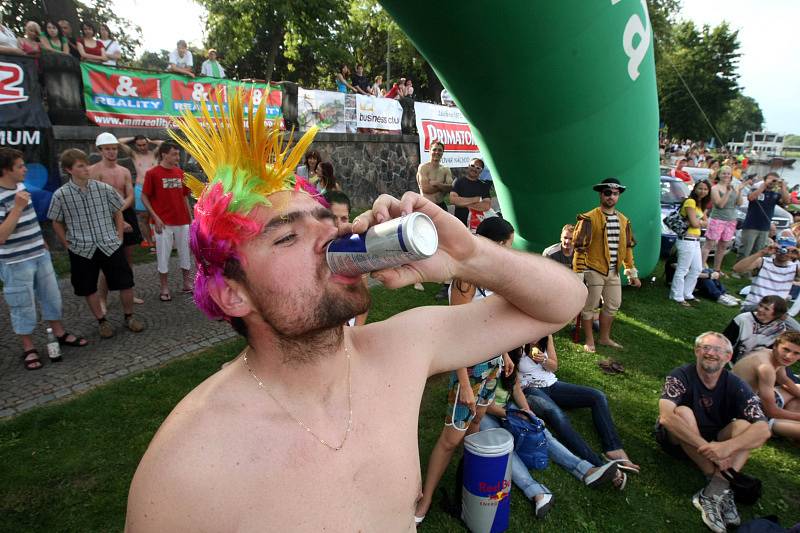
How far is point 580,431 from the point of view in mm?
4273

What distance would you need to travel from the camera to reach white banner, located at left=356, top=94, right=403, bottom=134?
13.3 metres

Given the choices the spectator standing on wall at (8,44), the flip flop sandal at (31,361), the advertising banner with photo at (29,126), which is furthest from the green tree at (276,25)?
the flip flop sandal at (31,361)

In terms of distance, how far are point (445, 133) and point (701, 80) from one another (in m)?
38.8

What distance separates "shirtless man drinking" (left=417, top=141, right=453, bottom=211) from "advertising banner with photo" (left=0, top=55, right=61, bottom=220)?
6131mm

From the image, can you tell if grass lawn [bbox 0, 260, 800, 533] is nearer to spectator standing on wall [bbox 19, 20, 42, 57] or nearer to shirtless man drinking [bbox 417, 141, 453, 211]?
shirtless man drinking [bbox 417, 141, 453, 211]

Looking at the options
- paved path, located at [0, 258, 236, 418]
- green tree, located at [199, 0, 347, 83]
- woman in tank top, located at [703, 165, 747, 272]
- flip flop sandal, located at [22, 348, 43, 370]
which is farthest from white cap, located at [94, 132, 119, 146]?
green tree, located at [199, 0, 347, 83]

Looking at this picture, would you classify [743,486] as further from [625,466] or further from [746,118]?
[746,118]

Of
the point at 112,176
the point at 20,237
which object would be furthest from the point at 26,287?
the point at 112,176

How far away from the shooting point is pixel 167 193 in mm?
6148

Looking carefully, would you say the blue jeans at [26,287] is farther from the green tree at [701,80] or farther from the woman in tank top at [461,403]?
the green tree at [701,80]

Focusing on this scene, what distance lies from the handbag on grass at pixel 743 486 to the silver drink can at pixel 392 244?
3790 mm

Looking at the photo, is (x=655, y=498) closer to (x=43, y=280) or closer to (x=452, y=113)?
(x=43, y=280)

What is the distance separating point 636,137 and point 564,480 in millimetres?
4830

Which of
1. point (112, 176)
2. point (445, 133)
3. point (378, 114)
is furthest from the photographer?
point (445, 133)
